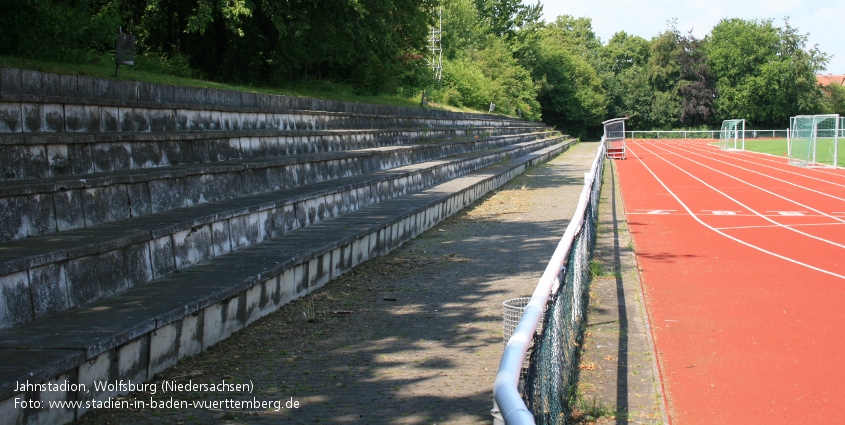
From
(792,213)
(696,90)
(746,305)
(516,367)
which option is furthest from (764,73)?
(516,367)

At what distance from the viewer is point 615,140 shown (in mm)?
44094

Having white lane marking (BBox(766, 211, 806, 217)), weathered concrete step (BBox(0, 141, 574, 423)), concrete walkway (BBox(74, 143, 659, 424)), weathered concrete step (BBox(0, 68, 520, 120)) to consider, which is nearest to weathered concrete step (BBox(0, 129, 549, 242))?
weathered concrete step (BBox(0, 141, 574, 423))

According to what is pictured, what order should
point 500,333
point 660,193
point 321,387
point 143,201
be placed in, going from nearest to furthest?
point 321,387 < point 500,333 < point 143,201 < point 660,193

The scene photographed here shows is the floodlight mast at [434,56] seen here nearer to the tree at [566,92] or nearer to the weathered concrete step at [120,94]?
the weathered concrete step at [120,94]

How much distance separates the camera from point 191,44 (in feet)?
77.8

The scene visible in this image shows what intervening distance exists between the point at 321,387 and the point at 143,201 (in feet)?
10.6

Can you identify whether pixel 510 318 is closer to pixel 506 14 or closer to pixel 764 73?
pixel 506 14

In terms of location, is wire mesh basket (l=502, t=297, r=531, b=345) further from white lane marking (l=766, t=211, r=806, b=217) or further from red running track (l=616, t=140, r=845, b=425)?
white lane marking (l=766, t=211, r=806, b=217)

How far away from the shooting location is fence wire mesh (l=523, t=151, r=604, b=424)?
3631 millimetres

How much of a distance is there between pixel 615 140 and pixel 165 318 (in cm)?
4096

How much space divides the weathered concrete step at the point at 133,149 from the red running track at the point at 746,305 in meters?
5.49

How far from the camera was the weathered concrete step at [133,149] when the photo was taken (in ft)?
22.6

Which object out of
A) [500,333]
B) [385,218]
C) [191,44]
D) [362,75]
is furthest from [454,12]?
[500,333]

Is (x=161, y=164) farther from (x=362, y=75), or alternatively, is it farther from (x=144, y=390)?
(x=362, y=75)
